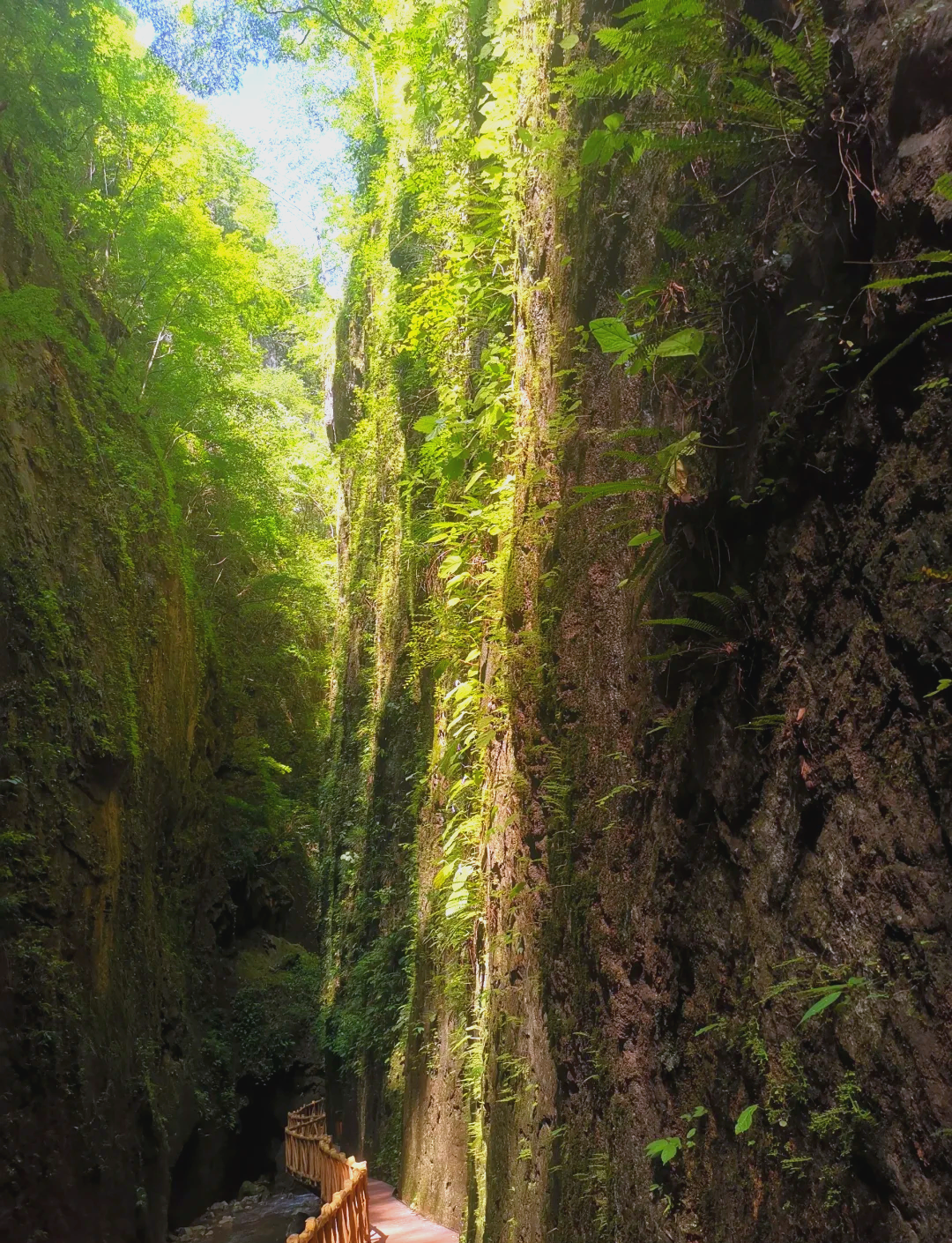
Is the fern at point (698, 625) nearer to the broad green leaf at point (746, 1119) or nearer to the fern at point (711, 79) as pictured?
the broad green leaf at point (746, 1119)

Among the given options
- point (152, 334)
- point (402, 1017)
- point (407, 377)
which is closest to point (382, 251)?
point (407, 377)

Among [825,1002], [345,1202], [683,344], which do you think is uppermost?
[683,344]

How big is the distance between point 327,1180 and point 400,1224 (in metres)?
2.55

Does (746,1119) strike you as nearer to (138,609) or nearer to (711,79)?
(711,79)

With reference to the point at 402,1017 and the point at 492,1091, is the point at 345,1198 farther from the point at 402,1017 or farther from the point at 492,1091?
the point at 402,1017

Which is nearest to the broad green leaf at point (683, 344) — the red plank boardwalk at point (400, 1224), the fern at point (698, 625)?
the fern at point (698, 625)

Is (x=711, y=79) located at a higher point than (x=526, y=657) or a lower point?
higher

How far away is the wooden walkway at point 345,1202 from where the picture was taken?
611 cm

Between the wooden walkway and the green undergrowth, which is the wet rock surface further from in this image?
the green undergrowth

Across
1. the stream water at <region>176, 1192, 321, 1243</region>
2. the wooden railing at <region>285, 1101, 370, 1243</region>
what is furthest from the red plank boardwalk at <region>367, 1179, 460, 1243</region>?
the stream water at <region>176, 1192, 321, 1243</region>

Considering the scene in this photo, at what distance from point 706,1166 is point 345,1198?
5.20 meters

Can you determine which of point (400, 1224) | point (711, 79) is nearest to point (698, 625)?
point (711, 79)

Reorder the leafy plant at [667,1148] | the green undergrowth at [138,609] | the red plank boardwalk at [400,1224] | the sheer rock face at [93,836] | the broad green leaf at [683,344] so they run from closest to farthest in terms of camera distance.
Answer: the leafy plant at [667,1148] → the broad green leaf at [683,344] → the red plank boardwalk at [400,1224] → the sheer rock face at [93,836] → the green undergrowth at [138,609]

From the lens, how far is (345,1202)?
21.2ft
